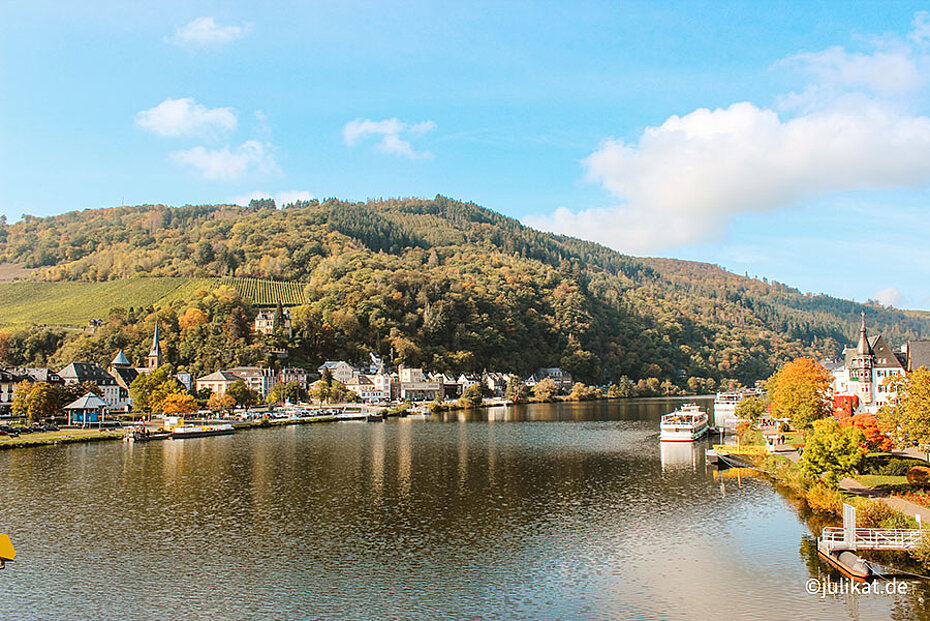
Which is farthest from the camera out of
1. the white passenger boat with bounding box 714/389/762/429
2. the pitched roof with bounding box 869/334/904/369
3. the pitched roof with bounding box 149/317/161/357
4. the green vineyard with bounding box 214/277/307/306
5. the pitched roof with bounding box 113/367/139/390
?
the green vineyard with bounding box 214/277/307/306

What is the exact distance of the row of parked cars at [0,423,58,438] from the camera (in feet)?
191

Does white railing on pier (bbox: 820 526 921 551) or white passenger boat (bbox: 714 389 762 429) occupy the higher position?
white railing on pier (bbox: 820 526 921 551)

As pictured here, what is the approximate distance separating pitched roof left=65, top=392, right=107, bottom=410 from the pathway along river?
18.9 m

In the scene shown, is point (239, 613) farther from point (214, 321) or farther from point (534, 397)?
point (534, 397)

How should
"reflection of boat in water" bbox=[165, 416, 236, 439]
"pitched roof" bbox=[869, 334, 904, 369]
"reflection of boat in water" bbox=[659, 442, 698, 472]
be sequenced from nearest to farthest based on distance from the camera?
"reflection of boat in water" bbox=[659, 442, 698, 472] → "reflection of boat in water" bbox=[165, 416, 236, 439] → "pitched roof" bbox=[869, 334, 904, 369]

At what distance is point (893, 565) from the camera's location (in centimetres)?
2206

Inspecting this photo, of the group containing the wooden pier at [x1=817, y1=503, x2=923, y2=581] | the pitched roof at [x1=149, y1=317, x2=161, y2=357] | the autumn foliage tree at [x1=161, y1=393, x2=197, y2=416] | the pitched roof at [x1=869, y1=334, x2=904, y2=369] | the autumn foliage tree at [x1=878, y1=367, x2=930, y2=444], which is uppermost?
the pitched roof at [x1=149, y1=317, x2=161, y2=357]

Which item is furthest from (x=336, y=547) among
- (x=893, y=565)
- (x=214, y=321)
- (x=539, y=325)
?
(x=539, y=325)

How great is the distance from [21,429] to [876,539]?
64233mm

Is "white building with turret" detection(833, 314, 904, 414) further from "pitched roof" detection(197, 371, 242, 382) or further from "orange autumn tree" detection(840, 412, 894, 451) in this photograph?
"pitched roof" detection(197, 371, 242, 382)

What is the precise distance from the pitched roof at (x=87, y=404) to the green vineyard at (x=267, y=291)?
2623 inches

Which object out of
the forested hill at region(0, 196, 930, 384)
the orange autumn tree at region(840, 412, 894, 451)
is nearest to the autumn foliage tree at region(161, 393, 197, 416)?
the forested hill at region(0, 196, 930, 384)

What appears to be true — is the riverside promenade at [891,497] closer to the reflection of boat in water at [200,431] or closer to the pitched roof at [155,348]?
the reflection of boat in water at [200,431]

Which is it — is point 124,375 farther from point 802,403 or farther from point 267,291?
point 802,403
